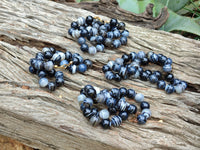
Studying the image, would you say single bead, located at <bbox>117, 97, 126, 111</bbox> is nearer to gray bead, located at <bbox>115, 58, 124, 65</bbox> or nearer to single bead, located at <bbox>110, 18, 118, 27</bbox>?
gray bead, located at <bbox>115, 58, 124, 65</bbox>

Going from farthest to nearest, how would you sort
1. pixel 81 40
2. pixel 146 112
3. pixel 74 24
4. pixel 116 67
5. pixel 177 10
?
pixel 177 10
pixel 74 24
pixel 81 40
pixel 116 67
pixel 146 112

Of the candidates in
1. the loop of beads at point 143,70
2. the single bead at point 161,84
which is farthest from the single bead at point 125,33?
the single bead at point 161,84

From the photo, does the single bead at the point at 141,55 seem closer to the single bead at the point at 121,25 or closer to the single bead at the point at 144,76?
the single bead at the point at 144,76

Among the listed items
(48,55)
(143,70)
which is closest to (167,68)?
(143,70)

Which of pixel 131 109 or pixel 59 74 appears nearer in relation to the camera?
pixel 131 109

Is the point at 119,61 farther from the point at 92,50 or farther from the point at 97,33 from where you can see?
the point at 97,33

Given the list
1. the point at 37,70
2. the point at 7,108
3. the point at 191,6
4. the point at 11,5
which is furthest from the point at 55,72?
the point at 191,6
